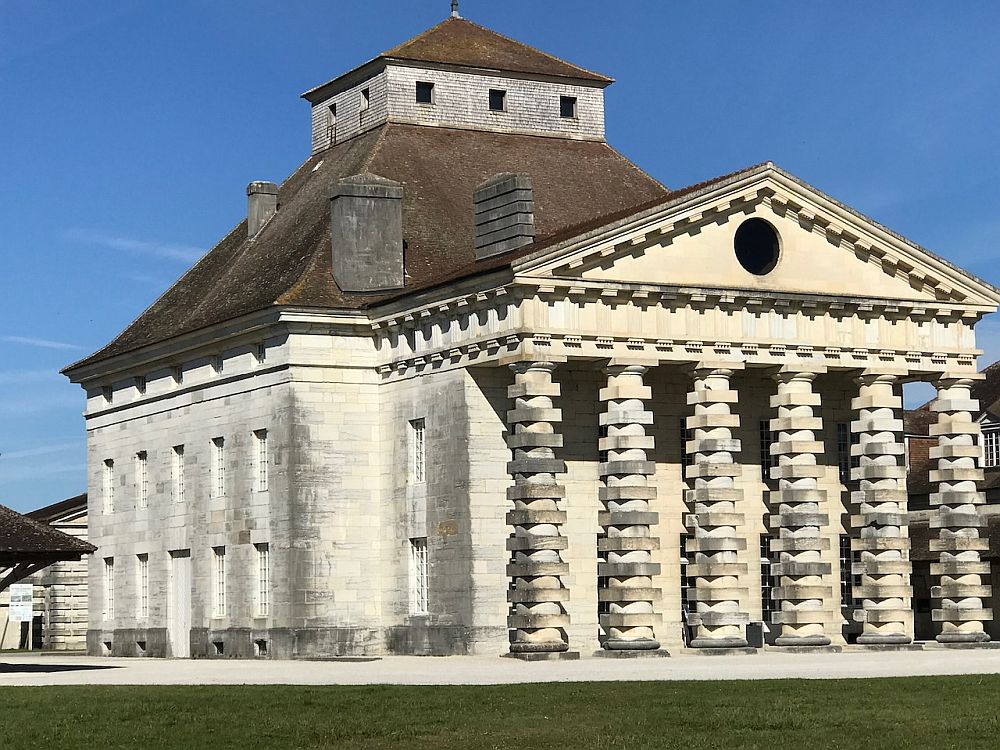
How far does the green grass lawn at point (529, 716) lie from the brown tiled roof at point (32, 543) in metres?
7.04

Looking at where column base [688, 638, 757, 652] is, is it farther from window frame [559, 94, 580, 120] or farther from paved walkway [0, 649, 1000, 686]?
window frame [559, 94, 580, 120]

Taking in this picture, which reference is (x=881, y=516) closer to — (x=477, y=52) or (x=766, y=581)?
(x=766, y=581)

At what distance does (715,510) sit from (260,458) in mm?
12312

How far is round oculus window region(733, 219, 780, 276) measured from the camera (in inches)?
2168

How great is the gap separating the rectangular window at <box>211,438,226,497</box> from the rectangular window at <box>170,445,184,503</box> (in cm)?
219

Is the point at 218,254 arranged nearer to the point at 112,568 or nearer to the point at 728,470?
the point at 112,568

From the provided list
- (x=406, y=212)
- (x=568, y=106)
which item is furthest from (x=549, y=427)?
(x=568, y=106)

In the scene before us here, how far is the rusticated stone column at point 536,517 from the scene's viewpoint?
51094 millimetres

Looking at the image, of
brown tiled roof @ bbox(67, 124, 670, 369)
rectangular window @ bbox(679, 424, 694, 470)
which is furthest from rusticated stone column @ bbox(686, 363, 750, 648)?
brown tiled roof @ bbox(67, 124, 670, 369)

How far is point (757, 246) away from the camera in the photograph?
A: 55344mm

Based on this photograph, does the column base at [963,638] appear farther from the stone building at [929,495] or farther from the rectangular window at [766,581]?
the rectangular window at [766,581]

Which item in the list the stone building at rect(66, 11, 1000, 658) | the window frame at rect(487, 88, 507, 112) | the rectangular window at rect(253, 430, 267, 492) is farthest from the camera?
the window frame at rect(487, 88, 507, 112)

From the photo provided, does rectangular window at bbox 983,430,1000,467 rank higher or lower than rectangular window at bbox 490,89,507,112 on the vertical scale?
lower

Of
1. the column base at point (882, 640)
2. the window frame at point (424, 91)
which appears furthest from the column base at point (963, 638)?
the window frame at point (424, 91)
